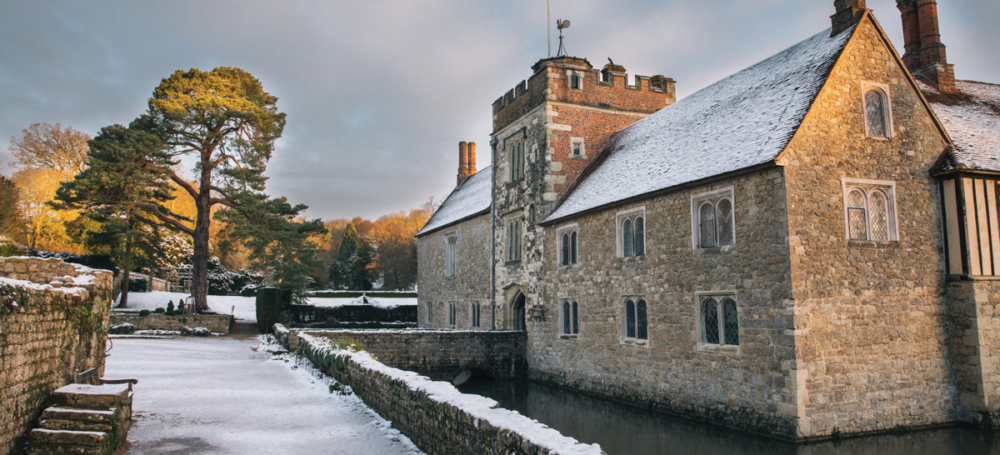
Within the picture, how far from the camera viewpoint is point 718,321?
14.1 meters

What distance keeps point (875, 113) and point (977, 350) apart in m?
5.41

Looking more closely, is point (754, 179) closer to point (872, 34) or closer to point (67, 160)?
point (872, 34)

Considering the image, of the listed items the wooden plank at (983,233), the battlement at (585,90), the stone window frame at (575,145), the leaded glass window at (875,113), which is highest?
the battlement at (585,90)

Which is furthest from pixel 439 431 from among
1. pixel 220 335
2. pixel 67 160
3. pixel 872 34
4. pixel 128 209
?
pixel 67 160

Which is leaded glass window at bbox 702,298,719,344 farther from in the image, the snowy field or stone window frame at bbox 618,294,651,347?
the snowy field

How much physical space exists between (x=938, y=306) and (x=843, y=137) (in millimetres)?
4167

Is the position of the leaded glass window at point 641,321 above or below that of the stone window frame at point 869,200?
below

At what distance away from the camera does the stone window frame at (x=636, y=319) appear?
16547 millimetres

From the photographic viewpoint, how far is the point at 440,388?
30.8 ft

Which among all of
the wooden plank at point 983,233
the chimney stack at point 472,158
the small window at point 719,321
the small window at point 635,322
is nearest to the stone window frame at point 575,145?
the small window at point 635,322

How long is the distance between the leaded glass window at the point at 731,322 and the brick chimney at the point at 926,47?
1026 cm

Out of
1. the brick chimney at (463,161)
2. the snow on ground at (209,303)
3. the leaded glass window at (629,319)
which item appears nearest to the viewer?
the leaded glass window at (629,319)

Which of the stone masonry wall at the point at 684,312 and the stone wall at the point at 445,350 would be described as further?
the stone wall at the point at 445,350

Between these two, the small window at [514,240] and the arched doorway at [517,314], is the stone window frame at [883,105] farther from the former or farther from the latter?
the arched doorway at [517,314]
